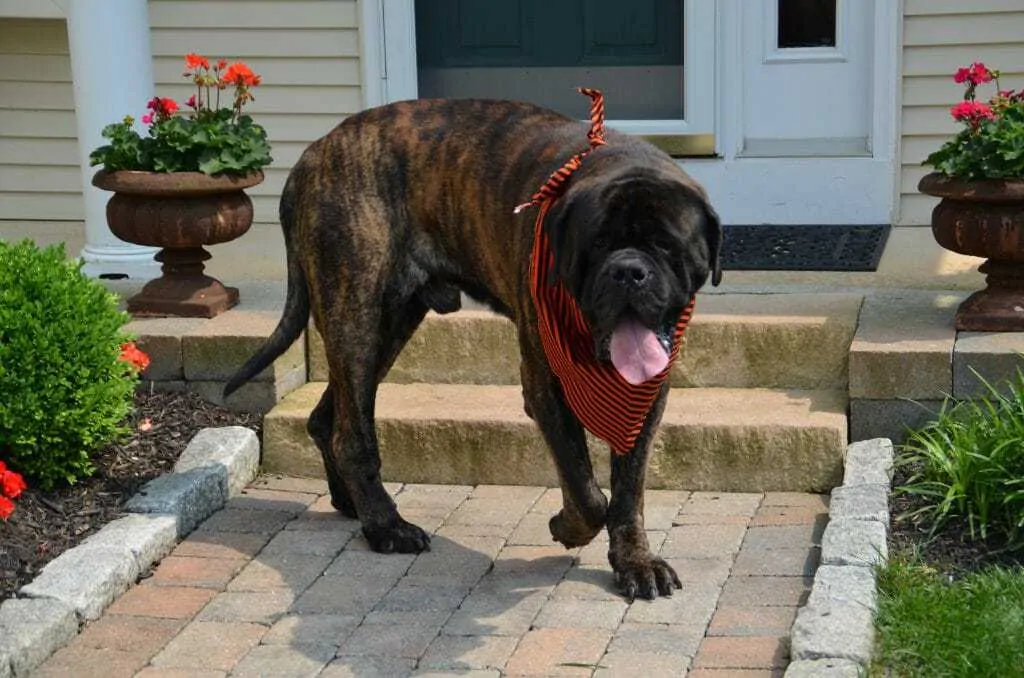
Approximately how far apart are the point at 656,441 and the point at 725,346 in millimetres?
599

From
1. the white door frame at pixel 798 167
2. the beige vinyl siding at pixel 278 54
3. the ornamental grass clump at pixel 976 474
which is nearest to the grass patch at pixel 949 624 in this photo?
the ornamental grass clump at pixel 976 474

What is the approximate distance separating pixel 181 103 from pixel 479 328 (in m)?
2.92

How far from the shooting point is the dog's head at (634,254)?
Result: 403cm

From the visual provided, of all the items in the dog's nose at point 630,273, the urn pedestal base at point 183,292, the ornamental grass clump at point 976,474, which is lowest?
the ornamental grass clump at point 976,474

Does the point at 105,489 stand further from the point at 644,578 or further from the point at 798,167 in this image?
the point at 798,167

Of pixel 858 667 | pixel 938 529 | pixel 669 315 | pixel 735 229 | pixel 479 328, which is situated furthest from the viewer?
pixel 735 229

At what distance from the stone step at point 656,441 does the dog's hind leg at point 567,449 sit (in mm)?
855

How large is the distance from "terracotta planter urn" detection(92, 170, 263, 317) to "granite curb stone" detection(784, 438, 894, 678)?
260 centimetres

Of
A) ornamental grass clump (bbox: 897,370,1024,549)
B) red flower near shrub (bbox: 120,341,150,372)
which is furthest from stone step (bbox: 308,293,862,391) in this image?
red flower near shrub (bbox: 120,341,150,372)

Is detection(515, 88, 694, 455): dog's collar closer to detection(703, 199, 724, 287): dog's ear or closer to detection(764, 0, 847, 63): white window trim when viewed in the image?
detection(703, 199, 724, 287): dog's ear

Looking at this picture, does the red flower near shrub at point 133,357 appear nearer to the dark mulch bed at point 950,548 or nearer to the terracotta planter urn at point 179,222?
the terracotta planter urn at point 179,222

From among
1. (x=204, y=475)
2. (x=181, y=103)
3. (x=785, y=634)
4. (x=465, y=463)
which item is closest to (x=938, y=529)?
(x=785, y=634)

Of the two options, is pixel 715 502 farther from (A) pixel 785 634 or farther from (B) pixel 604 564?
(A) pixel 785 634

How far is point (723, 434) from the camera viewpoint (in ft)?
17.9
